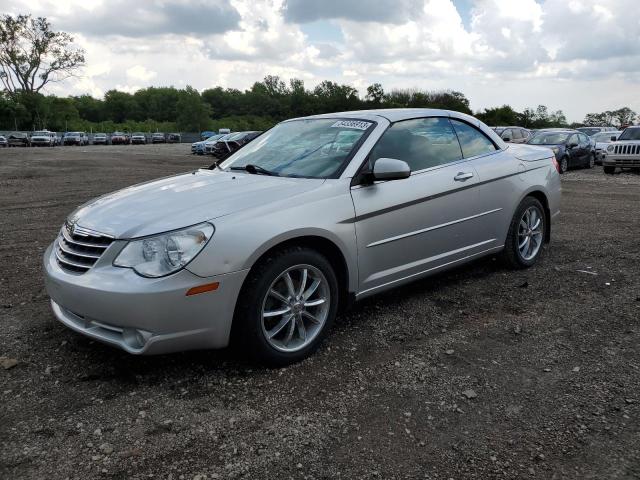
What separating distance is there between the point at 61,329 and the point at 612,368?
12.3 ft

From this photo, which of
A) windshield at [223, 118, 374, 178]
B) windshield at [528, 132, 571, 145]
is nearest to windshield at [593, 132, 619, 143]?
windshield at [528, 132, 571, 145]

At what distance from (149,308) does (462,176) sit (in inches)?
111

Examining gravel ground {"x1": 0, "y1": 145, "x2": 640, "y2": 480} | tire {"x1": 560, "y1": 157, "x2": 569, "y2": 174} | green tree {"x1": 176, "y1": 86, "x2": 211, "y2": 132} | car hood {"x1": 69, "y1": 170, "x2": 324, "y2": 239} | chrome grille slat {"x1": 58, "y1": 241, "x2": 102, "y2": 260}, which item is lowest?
gravel ground {"x1": 0, "y1": 145, "x2": 640, "y2": 480}

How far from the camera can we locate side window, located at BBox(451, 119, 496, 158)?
5051 mm

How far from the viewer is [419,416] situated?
300 cm

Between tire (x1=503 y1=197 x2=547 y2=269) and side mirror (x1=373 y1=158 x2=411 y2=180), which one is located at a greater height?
side mirror (x1=373 y1=158 x2=411 y2=180)

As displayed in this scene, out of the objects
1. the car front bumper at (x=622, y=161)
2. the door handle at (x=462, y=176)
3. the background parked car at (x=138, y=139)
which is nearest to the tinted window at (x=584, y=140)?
the car front bumper at (x=622, y=161)

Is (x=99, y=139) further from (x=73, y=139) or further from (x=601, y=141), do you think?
(x=601, y=141)

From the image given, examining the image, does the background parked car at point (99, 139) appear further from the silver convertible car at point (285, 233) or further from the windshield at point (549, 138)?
the silver convertible car at point (285, 233)

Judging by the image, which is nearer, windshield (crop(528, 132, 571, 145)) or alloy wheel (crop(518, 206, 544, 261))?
alloy wheel (crop(518, 206, 544, 261))

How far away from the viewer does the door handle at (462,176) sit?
15.4 ft

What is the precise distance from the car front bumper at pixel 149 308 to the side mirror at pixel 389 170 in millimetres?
1232

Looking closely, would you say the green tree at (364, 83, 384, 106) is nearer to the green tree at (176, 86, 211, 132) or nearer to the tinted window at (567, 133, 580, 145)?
the green tree at (176, 86, 211, 132)

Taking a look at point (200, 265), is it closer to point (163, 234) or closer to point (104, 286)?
point (163, 234)
